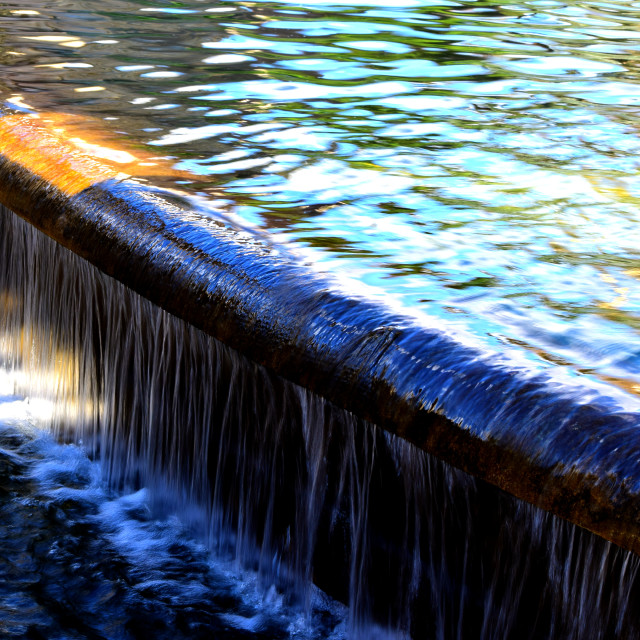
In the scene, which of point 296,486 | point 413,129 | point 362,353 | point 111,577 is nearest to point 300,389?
point 296,486

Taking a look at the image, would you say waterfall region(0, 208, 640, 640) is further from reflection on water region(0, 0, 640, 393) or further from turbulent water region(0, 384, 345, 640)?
reflection on water region(0, 0, 640, 393)

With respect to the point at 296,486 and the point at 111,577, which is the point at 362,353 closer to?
the point at 296,486

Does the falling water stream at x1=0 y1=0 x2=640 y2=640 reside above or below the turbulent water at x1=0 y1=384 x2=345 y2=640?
above

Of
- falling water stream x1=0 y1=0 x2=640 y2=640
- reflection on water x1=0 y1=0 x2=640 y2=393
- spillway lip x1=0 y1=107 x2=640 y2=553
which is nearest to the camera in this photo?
spillway lip x1=0 y1=107 x2=640 y2=553

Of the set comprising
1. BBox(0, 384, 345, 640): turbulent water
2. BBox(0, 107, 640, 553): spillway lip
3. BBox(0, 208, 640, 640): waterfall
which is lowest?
BBox(0, 384, 345, 640): turbulent water

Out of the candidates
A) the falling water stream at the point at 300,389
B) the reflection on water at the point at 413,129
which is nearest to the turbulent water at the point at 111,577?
the falling water stream at the point at 300,389

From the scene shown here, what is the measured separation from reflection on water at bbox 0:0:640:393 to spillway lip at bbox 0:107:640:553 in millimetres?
128

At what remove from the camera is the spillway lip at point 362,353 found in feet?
5.76

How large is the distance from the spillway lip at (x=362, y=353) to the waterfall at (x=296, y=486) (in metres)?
0.24

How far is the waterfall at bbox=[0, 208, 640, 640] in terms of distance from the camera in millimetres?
2207

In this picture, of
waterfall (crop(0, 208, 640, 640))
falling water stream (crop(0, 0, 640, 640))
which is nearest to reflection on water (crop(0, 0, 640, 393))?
falling water stream (crop(0, 0, 640, 640))

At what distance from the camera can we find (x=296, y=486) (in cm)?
277

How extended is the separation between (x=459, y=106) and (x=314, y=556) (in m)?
2.18

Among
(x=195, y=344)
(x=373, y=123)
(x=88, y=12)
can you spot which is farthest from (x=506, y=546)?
(x=88, y=12)
